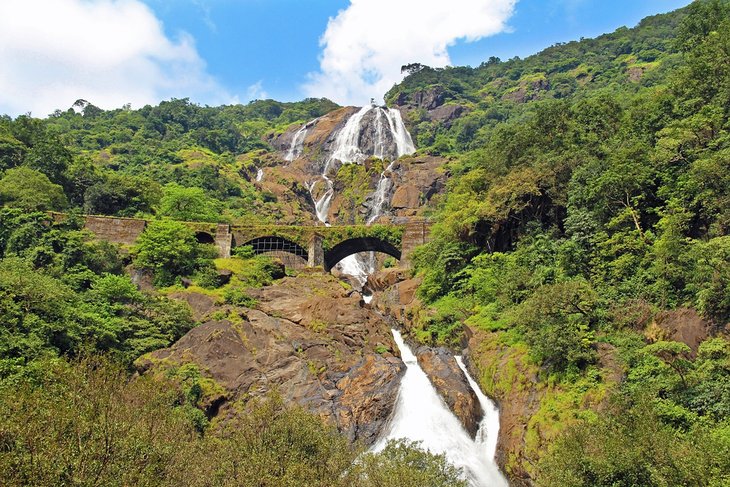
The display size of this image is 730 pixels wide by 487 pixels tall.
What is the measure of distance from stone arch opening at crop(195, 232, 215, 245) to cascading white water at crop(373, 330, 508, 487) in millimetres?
27856

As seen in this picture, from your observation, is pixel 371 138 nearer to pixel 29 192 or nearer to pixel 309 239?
pixel 309 239

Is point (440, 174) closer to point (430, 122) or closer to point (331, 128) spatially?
point (331, 128)

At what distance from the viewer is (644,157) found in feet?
95.6

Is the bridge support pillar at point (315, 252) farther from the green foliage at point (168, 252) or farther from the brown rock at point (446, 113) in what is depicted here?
the brown rock at point (446, 113)

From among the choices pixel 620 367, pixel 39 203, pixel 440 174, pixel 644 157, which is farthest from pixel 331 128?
pixel 620 367

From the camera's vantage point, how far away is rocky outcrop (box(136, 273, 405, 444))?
87.1ft

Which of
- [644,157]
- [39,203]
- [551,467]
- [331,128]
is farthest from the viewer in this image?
[331,128]

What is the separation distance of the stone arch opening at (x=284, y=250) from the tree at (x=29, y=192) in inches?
709

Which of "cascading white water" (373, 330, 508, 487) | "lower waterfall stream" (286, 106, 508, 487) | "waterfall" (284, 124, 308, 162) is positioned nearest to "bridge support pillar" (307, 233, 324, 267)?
"lower waterfall stream" (286, 106, 508, 487)

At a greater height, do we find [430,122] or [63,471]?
[430,122]

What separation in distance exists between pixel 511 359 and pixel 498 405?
2.36m

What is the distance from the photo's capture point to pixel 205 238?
164ft

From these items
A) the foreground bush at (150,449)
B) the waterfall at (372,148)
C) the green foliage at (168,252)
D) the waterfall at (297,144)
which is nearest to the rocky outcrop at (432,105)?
the waterfall at (372,148)

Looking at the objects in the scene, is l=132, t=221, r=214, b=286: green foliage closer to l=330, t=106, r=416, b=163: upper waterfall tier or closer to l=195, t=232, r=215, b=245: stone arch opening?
l=195, t=232, r=215, b=245: stone arch opening
